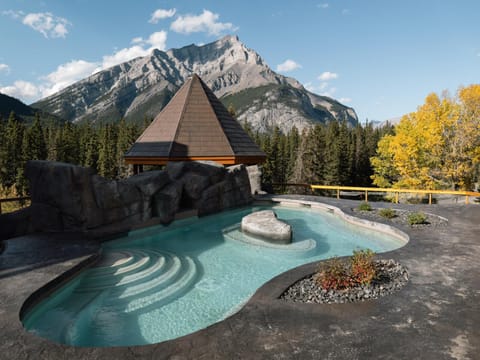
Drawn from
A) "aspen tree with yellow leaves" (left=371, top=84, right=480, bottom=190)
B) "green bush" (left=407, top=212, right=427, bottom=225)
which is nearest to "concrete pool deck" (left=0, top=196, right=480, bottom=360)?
"green bush" (left=407, top=212, right=427, bottom=225)

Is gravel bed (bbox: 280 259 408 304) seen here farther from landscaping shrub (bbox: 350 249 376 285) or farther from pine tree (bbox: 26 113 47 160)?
pine tree (bbox: 26 113 47 160)

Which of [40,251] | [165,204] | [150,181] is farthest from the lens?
[165,204]

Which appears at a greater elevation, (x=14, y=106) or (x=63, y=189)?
(x=14, y=106)

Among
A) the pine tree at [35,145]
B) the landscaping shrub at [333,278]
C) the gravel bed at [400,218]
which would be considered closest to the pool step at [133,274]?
the landscaping shrub at [333,278]

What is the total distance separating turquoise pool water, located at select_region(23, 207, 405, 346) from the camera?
248 inches

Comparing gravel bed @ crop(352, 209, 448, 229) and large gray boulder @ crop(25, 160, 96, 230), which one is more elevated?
large gray boulder @ crop(25, 160, 96, 230)

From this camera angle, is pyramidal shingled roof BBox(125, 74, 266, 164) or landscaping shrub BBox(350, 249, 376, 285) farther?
pyramidal shingled roof BBox(125, 74, 266, 164)

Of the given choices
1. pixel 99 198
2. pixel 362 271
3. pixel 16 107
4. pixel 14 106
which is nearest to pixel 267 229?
pixel 362 271

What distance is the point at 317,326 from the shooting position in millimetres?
5195

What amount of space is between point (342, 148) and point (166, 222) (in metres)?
42.8

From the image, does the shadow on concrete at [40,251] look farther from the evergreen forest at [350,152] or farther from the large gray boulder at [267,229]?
the evergreen forest at [350,152]

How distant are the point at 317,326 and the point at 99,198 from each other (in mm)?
9287

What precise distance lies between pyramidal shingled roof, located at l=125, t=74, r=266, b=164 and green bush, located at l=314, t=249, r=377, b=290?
43.6 feet

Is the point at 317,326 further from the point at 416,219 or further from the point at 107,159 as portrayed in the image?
the point at 107,159
